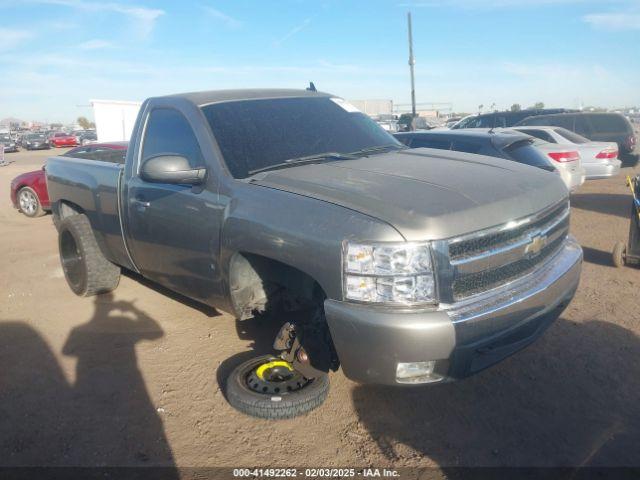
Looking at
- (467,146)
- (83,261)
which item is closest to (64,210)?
(83,261)

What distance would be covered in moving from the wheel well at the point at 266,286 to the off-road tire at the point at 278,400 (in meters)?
0.49

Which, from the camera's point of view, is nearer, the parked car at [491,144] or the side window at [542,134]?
the parked car at [491,144]

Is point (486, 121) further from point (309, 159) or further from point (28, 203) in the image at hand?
point (309, 159)

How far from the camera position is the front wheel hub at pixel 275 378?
3154 millimetres

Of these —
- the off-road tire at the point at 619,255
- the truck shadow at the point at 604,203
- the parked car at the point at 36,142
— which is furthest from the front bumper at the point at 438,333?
the parked car at the point at 36,142

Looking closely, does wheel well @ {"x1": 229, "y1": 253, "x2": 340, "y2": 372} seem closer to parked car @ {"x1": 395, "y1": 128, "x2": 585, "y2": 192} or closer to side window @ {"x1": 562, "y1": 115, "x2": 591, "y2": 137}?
parked car @ {"x1": 395, "y1": 128, "x2": 585, "y2": 192}

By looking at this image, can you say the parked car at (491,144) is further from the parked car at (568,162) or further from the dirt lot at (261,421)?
the dirt lot at (261,421)

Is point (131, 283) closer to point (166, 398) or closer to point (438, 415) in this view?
point (166, 398)

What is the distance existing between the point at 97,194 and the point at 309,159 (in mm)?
2246

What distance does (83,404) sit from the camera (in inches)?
126

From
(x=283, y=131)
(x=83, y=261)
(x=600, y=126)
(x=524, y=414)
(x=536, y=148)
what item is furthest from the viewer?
(x=600, y=126)

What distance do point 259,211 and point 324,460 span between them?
1381mm

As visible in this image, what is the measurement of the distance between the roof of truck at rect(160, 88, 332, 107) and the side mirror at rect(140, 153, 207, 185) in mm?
620

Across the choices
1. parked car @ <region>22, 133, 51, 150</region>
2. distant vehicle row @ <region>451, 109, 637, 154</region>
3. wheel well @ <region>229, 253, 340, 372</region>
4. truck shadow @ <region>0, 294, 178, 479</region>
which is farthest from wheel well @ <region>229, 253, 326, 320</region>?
parked car @ <region>22, 133, 51, 150</region>
